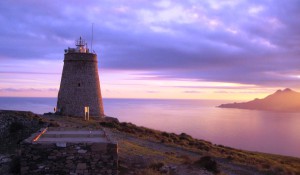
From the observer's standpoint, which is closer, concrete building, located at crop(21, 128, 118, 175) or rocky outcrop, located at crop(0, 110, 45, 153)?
concrete building, located at crop(21, 128, 118, 175)

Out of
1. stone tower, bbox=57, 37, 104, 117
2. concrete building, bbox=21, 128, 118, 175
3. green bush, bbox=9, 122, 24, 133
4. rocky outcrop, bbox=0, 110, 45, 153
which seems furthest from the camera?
stone tower, bbox=57, 37, 104, 117

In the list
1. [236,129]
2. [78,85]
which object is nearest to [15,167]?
[78,85]

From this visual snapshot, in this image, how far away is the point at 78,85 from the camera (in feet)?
93.0

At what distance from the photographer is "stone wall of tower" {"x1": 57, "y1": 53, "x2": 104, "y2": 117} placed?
28.4 meters

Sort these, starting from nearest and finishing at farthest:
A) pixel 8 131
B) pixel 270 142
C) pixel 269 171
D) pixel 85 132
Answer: pixel 85 132 < pixel 269 171 < pixel 8 131 < pixel 270 142

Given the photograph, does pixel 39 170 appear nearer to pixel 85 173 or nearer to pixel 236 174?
pixel 85 173

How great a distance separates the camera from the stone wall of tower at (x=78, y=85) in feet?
93.1

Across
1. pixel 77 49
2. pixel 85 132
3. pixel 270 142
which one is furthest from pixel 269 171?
pixel 270 142

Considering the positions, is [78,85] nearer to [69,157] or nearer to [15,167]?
[15,167]

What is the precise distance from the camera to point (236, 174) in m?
14.1

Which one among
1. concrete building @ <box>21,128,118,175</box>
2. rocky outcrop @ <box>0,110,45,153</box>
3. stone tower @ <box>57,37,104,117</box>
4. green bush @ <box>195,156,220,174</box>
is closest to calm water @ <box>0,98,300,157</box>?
stone tower @ <box>57,37,104,117</box>

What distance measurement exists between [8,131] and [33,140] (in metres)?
9.71

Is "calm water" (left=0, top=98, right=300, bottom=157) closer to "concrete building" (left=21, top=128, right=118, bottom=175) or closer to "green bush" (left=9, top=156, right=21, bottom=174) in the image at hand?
"concrete building" (left=21, top=128, right=118, bottom=175)

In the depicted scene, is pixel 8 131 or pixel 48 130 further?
pixel 8 131
